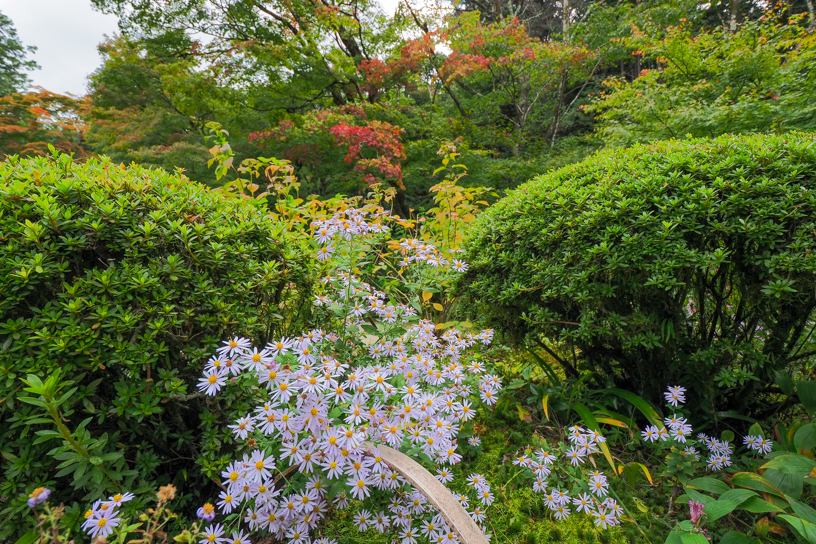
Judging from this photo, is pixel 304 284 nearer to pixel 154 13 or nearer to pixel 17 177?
pixel 17 177

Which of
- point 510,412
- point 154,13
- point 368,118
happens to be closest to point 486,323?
point 510,412

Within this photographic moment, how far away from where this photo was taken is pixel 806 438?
1.36 meters

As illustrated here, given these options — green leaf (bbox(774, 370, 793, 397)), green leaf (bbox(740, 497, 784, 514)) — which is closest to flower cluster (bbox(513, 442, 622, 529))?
green leaf (bbox(740, 497, 784, 514))

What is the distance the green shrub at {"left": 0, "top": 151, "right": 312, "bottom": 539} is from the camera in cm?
104

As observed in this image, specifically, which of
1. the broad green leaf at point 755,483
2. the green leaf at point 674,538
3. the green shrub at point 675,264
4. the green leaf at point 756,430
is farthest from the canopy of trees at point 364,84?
the green leaf at point 674,538

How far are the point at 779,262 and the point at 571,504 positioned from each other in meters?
1.20

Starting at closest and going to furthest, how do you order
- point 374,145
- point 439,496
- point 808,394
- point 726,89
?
point 439,496, point 808,394, point 726,89, point 374,145

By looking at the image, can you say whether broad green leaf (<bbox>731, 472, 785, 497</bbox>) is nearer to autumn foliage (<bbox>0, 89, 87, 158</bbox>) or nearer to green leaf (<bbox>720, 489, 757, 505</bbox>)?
green leaf (<bbox>720, 489, 757, 505</bbox>)

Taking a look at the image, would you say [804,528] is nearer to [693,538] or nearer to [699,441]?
[693,538]

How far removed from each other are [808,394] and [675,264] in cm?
78

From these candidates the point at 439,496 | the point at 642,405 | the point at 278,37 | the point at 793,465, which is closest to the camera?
the point at 439,496

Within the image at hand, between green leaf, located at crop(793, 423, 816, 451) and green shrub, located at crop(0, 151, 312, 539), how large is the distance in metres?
2.04

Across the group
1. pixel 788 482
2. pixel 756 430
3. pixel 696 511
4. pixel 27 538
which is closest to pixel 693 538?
pixel 696 511

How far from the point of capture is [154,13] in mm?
7047
